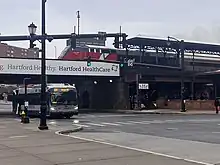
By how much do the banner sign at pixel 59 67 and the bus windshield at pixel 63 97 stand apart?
13670 mm

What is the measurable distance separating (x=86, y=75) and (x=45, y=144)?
40899 mm

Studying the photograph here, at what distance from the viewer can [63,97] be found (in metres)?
39.5

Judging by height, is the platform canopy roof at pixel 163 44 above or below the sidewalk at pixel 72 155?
above

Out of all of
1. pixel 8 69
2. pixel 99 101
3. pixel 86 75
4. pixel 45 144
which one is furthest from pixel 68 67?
pixel 45 144

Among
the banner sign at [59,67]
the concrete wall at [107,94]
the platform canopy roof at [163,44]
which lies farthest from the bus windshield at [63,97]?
the platform canopy roof at [163,44]

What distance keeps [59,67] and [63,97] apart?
1560cm

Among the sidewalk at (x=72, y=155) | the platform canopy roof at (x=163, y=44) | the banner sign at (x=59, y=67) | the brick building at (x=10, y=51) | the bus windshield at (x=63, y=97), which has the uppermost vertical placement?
the brick building at (x=10, y=51)

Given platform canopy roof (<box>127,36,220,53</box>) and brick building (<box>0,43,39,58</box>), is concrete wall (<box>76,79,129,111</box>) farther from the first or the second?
brick building (<box>0,43,39,58</box>)

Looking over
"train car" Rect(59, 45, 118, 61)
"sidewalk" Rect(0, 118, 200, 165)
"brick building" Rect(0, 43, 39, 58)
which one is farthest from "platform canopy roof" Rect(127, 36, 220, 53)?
"sidewalk" Rect(0, 118, 200, 165)

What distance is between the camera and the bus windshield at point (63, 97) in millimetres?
39188

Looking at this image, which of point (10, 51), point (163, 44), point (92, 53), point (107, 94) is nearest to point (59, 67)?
point (107, 94)

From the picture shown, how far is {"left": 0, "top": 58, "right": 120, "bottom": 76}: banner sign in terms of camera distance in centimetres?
5134

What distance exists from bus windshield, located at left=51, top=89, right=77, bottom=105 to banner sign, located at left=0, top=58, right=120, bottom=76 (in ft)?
44.8

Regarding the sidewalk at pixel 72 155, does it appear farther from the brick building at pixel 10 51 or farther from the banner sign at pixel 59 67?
the brick building at pixel 10 51
